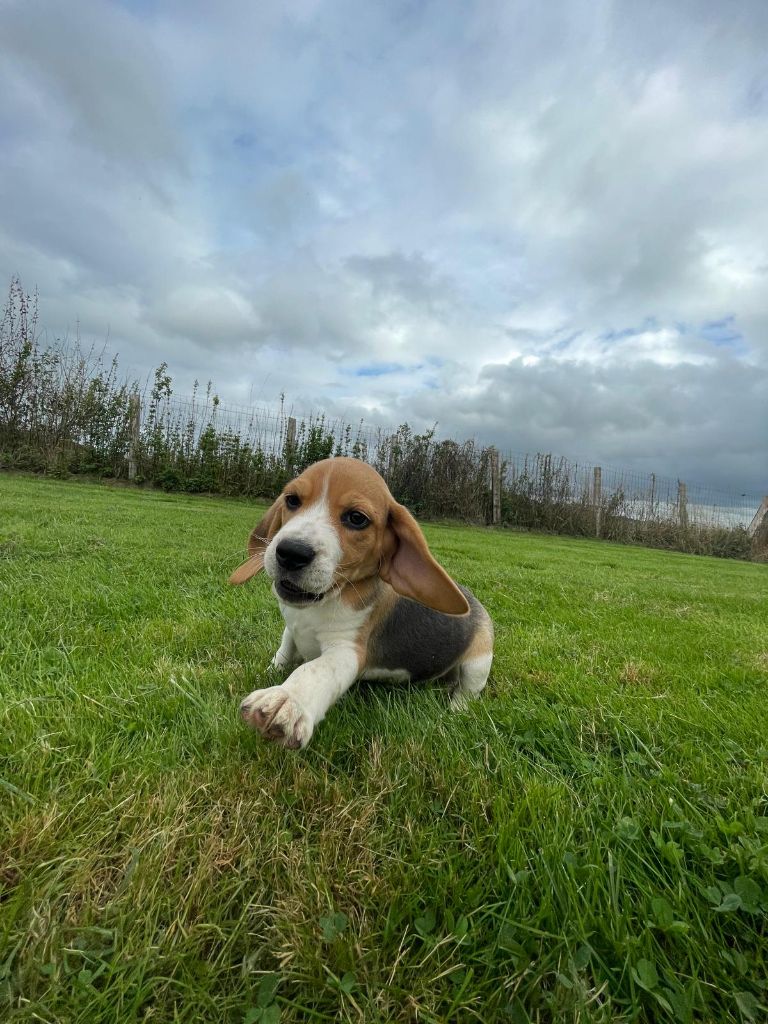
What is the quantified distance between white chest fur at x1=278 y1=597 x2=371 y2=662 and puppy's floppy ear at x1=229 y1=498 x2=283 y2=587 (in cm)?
34

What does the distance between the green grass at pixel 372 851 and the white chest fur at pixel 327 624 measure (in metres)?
0.30

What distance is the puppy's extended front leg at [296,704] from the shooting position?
1639 millimetres

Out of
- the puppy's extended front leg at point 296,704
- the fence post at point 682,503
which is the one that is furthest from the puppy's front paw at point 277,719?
the fence post at point 682,503

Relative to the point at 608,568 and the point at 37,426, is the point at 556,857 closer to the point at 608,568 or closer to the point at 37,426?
the point at 608,568

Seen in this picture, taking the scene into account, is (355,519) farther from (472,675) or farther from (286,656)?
(472,675)

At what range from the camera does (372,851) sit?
1358mm

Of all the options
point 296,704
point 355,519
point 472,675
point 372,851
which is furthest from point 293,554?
point 472,675

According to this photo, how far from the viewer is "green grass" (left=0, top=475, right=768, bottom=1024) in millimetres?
1017

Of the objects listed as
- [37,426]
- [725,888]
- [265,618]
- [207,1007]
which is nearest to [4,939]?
[207,1007]

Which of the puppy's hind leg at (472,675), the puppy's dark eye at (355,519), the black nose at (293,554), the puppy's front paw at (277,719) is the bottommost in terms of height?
the puppy's hind leg at (472,675)

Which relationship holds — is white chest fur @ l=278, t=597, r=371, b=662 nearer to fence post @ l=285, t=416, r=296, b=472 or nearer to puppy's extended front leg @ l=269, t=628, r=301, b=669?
puppy's extended front leg @ l=269, t=628, r=301, b=669

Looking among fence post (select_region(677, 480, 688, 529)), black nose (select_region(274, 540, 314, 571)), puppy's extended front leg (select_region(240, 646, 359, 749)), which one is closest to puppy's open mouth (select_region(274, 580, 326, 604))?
black nose (select_region(274, 540, 314, 571))

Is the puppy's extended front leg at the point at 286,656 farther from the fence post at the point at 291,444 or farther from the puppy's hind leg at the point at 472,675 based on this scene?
the fence post at the point at 291,444

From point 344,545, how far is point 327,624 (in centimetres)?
41
